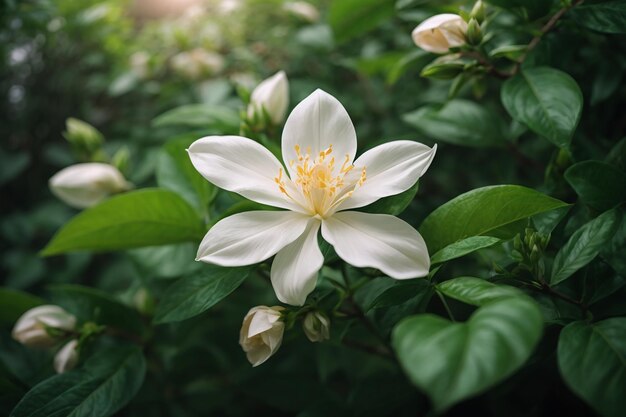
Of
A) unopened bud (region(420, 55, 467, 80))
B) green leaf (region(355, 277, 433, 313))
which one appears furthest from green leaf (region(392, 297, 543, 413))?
unopened bud (region(420, 55, 467, 80))

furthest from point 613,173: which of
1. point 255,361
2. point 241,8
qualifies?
point 241,8

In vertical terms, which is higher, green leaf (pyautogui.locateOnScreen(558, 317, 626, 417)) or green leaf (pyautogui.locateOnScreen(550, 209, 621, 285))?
green leaf (pyautogui.locateOnScreen(550, 209, 621, 285))

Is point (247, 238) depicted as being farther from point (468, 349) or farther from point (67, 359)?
point (67, 359)

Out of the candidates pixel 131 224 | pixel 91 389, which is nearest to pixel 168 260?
pixel 131 224

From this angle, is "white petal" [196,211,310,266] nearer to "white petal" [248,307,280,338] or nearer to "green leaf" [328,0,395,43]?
"white petal" [248,307,280,338]

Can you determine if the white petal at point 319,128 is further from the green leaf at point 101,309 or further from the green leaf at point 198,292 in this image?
the green leaf at point 101,309
